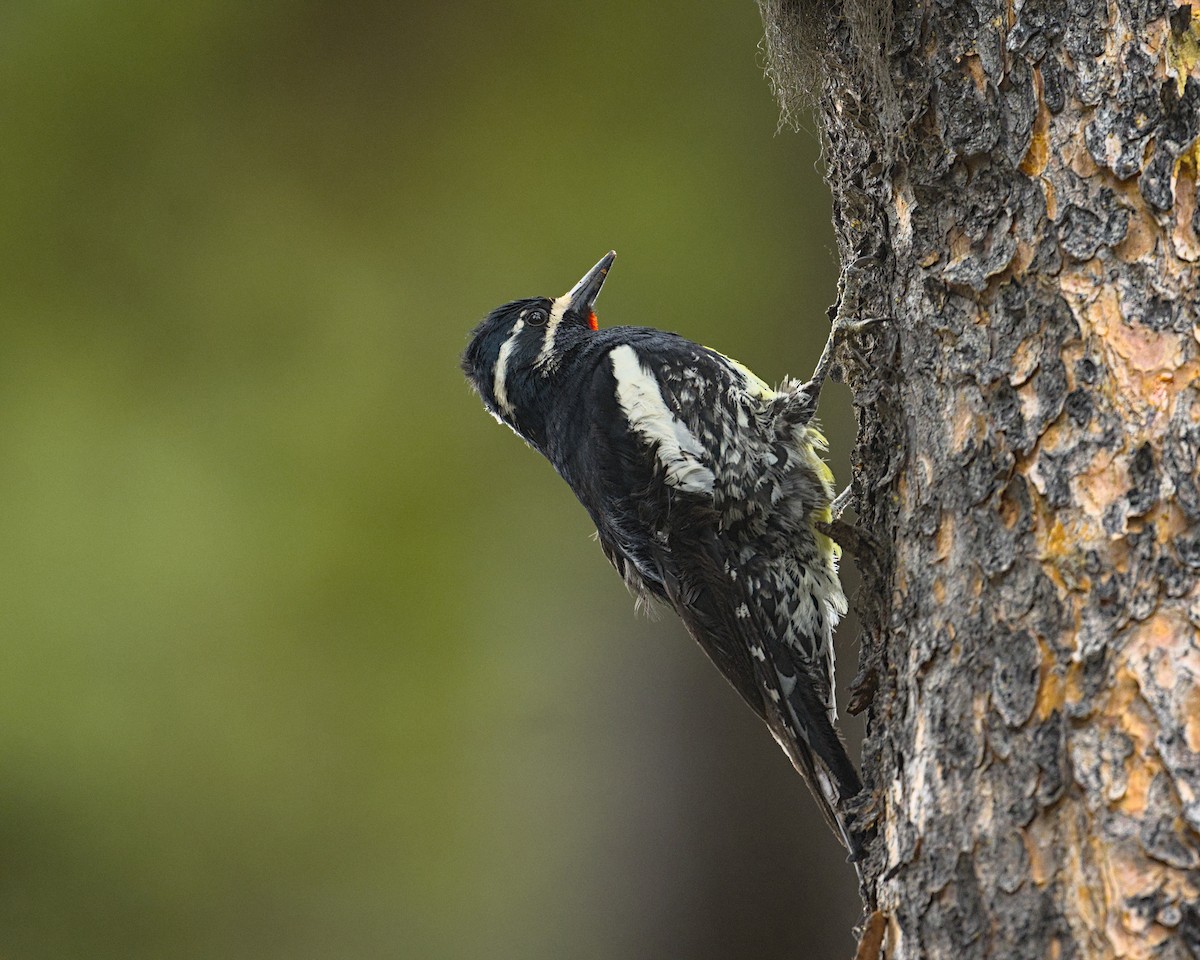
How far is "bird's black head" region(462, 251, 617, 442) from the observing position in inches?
131

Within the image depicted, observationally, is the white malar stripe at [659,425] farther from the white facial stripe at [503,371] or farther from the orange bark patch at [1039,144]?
the orange bark patch at [1039,144]

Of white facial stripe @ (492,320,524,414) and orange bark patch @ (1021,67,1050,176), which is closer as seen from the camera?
orange bark patch @ (1021,67,1050,176)

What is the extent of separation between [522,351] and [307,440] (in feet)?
11.0

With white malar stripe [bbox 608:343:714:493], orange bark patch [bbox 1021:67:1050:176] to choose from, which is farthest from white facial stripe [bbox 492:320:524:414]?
orange bark patch [bbox 1021:67:1050:176]

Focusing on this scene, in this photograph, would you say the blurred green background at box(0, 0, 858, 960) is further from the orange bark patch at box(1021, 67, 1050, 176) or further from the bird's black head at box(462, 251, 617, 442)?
the orange bark patch at box(1021, 67, 1050, 176)

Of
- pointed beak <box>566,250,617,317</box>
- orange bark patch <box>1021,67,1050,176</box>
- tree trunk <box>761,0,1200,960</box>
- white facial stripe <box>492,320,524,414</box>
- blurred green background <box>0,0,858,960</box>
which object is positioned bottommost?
tree trunk <box>761,0,1200,960</box>

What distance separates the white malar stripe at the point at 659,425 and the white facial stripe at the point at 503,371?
1.20ft

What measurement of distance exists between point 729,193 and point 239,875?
435 cm

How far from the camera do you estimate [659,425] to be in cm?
301

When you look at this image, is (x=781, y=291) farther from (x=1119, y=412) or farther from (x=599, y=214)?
(x=1119, y=412)

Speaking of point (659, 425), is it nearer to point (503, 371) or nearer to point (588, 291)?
point (503, 371)

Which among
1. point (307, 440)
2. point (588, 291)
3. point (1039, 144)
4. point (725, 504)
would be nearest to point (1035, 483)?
point (1039, 144)

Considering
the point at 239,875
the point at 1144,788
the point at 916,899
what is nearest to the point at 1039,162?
the point at 1144,788

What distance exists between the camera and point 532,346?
3381mm
